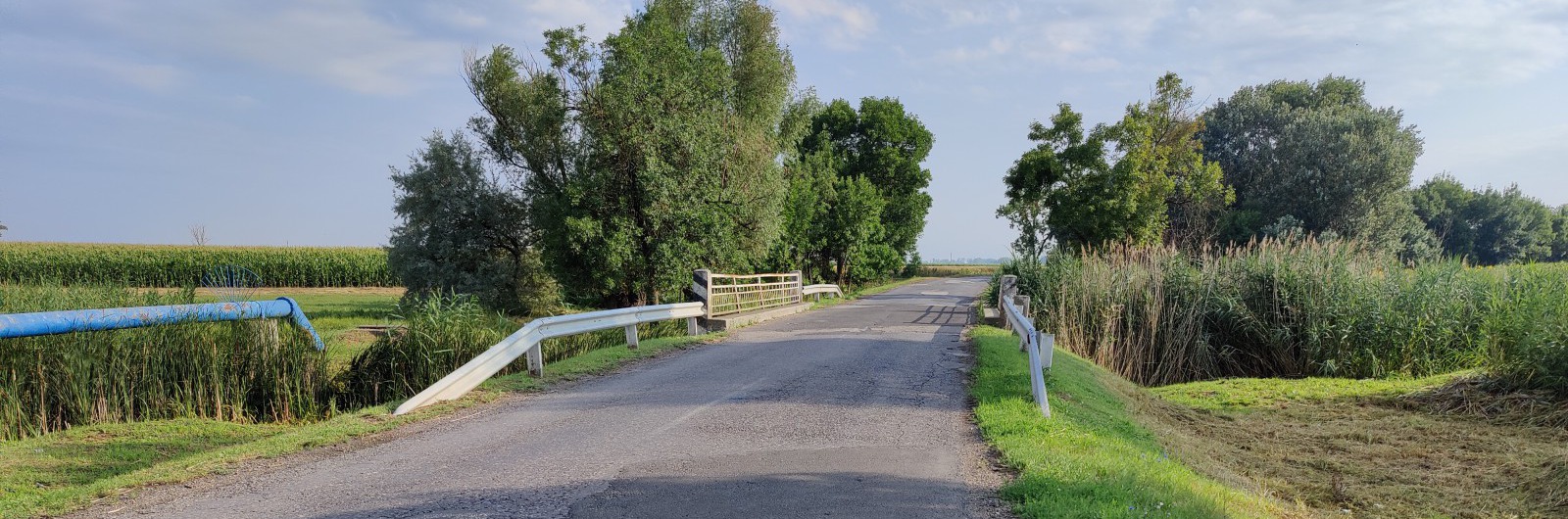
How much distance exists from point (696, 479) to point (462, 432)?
8.43 feet

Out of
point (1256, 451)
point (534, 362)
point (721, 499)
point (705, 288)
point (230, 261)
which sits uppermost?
point (230, 261)

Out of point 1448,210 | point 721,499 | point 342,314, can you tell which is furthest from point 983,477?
point 1448,210

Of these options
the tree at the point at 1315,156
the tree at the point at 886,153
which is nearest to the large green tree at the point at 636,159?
the tree at the point at 886,153

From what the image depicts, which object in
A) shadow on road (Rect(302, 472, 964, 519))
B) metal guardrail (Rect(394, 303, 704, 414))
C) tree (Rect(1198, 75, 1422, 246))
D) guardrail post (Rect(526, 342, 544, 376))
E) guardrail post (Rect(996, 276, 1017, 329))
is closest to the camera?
shadow on road (Rect(302, 472, 964, 519))

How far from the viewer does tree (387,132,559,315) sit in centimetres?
2736

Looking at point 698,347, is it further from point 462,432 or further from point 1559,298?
point 1559,298

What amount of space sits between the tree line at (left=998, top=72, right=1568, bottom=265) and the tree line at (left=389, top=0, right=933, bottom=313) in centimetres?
926

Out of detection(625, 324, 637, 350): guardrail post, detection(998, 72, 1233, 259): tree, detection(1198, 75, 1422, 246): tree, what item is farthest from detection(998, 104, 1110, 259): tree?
detection(625, 324, 637, 350): guardrail post

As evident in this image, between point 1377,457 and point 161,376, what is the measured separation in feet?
42.0

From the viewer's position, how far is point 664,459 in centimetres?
580

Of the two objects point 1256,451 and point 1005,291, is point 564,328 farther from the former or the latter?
point 1005,291

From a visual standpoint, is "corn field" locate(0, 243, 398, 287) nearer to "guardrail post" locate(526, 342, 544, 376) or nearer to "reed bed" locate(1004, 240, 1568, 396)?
"guardrail post" locate(526, 342, 544, 376)

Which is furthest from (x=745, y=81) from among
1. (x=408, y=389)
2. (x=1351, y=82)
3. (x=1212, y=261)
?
(x=1351, y=82)

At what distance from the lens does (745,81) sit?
3047 centimetres
